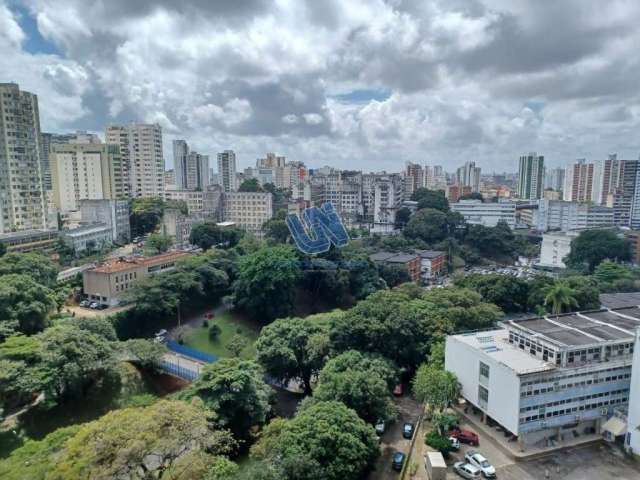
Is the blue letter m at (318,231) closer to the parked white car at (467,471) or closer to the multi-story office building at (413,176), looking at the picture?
the parked white car at (467,471)

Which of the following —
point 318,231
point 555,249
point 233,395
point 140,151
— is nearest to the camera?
point 233,395

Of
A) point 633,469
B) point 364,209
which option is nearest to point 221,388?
point 633,469

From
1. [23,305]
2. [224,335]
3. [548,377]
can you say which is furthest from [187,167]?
[548,377]

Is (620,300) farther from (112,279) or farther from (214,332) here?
(112,279)

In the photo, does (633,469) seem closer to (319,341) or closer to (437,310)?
(437,310)

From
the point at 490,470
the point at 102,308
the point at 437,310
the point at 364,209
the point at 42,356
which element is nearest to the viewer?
the point at 490,470
